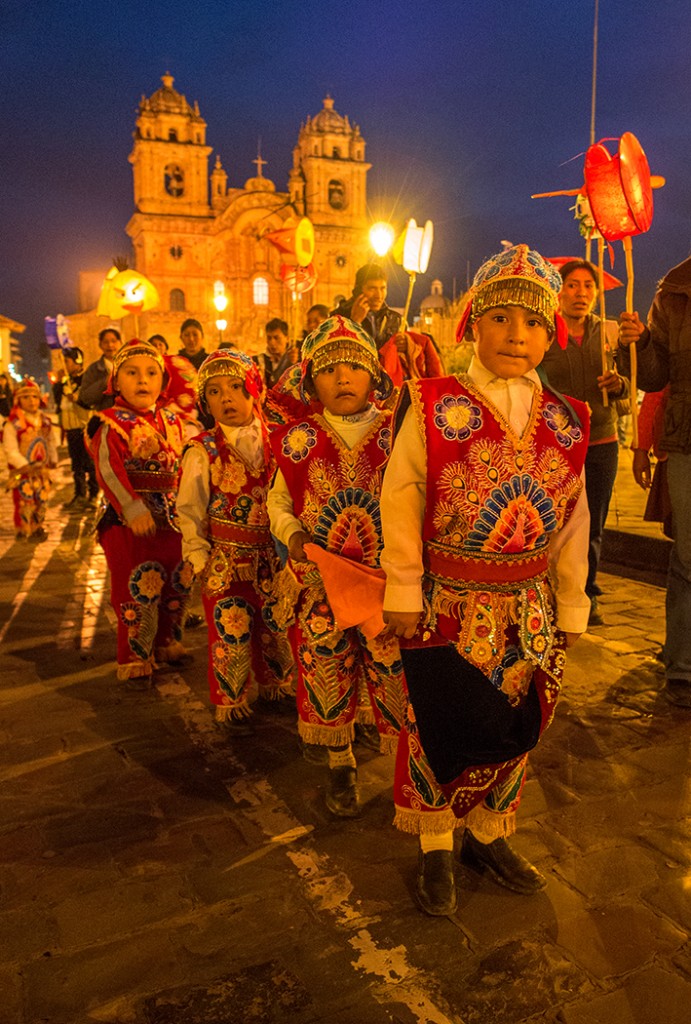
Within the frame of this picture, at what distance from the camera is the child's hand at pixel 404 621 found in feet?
7.14

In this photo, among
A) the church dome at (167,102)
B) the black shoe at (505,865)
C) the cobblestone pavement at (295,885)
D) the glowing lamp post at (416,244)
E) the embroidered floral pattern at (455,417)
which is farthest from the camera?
the church dome at (167,102)

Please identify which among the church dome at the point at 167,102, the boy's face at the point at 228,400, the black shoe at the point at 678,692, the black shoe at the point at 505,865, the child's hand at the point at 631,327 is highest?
the church dome at the point at 167,102

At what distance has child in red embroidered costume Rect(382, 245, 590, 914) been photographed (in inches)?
85.0

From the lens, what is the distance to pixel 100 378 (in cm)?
727

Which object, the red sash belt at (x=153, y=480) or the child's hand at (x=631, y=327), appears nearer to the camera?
the child's hand at (x=631, y=327)

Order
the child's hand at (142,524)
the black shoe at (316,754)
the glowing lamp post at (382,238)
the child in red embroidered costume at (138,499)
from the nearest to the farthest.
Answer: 1. the black shoe at (316,754)
2. the child's hand at (142,524)
3. the child in red embroidered costume at (138,499)
4. the glowing lamp post at (382,238)

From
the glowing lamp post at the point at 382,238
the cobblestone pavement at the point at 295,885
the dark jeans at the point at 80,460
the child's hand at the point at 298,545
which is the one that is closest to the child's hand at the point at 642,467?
the cobblestone pavement at the point at 295,885

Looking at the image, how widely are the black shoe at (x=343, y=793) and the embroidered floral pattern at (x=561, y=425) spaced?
1626 mm

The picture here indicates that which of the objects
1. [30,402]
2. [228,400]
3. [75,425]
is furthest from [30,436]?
[228,400]

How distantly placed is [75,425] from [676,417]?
32.1 ft

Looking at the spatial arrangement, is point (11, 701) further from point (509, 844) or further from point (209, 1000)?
point (509, 844)

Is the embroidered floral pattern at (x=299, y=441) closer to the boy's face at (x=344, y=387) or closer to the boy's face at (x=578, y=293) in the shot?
A: the boy's face at (x=344, y=387)

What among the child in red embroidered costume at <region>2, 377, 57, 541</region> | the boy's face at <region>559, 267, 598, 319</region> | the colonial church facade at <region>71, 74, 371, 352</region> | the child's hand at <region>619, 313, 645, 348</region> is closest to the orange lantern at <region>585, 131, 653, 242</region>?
the boy's face at <region>559, 267, 598, 319</region>

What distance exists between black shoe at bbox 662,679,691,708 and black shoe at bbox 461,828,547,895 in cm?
172
